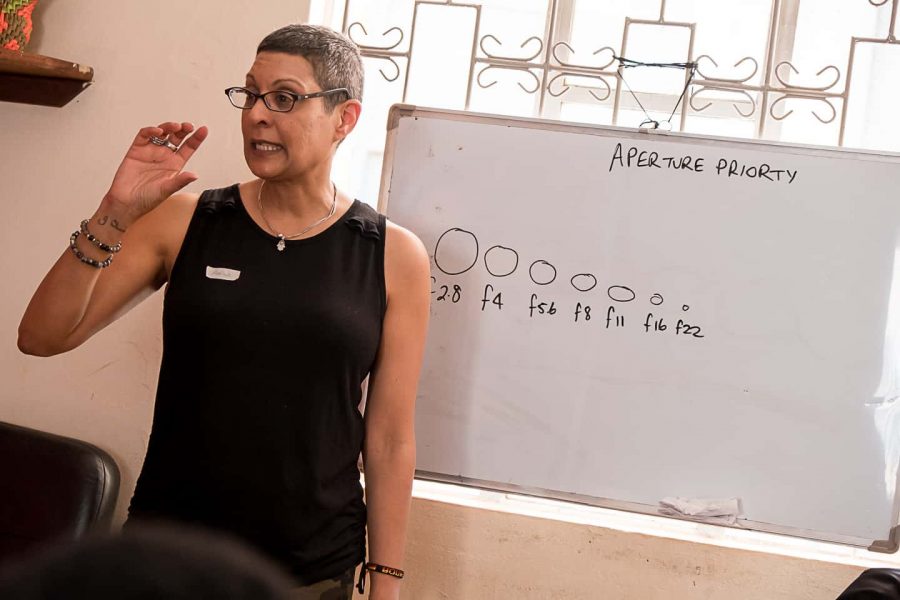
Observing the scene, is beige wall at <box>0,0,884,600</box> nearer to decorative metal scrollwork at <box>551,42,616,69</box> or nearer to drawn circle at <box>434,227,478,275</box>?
drawn circle at <box>434,227,478,275</box>

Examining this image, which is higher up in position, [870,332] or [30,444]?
[870,332]

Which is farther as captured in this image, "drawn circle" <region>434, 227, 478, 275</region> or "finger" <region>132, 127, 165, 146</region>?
"drawn circle" <region>434, 227, 478, 275</region>

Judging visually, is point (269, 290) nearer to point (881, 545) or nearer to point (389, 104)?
point (389, 104)

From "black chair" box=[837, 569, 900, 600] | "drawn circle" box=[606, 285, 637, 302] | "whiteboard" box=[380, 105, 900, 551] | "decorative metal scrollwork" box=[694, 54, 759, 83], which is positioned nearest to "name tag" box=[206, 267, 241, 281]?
"whiteboard" box=[380, 105, 900, 551]

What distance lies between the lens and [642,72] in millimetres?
2363

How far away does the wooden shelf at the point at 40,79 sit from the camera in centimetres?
211

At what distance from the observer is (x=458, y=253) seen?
2211mm

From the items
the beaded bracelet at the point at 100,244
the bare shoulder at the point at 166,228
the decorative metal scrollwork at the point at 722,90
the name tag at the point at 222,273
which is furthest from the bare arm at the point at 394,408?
the decorative metal scrollwork at the point at 722,90

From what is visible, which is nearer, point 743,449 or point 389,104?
point 743,449

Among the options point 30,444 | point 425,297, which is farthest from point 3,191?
point 425,297

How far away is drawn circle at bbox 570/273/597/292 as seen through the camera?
217 centimetres

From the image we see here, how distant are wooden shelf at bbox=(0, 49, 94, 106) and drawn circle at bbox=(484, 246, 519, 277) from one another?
1.06m

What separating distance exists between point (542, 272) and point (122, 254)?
954mm

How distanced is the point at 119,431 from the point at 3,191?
0.68m
